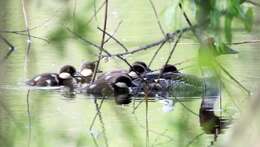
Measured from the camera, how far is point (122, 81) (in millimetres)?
2400

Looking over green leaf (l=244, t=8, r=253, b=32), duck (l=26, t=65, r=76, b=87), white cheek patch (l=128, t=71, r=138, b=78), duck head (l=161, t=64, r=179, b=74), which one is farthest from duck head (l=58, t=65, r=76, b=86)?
green leaf (l=244, t=8, r=253, b=32)

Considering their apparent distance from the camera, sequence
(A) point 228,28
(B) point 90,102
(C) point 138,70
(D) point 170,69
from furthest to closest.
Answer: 1. (C) point 138,70
2. (D) point 170,69
3. (B) point 90,102
4. (A) point 228,28

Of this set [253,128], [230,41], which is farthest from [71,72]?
[253,128]

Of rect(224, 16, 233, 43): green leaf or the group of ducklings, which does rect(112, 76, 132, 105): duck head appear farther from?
rect(224, 16, 233, 43): green leaf

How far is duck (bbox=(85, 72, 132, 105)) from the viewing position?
2.32 m

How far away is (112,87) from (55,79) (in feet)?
0.70

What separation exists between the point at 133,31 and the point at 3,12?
63 cm

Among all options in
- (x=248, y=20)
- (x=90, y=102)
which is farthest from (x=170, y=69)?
(x=248, y=20)

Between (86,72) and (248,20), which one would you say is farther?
(86,72)

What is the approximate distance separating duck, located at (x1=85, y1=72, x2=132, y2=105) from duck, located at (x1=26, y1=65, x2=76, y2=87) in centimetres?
11

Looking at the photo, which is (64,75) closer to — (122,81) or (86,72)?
(86,72)

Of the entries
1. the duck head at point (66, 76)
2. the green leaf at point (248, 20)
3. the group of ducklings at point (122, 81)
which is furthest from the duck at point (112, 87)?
the green leaf at point (248, 20)

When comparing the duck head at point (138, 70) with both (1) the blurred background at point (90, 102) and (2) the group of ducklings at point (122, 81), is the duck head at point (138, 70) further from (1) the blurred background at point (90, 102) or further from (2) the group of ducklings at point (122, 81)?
(1) the blurred background at point (90, 102)

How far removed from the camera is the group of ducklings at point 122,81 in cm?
226
